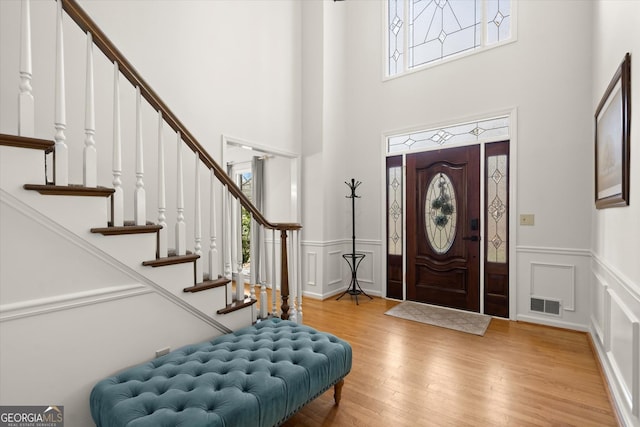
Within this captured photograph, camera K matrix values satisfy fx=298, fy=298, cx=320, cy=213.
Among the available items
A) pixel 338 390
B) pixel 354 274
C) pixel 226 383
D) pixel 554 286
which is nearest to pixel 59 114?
pixel 226 383

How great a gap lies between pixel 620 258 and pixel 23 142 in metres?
3.52

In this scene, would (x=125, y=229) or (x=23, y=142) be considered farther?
(x=125, y=229)

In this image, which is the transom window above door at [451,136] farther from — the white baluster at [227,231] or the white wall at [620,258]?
the white baluster at [227,231]

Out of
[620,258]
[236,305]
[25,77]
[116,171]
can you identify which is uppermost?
[25,77]

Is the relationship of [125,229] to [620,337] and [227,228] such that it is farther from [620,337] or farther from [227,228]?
[620,337]

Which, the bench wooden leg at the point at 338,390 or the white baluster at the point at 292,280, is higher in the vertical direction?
the white baluster at the point at 292,280

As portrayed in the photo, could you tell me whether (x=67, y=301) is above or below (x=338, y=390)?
above

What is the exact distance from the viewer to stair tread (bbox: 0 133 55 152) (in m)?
1.33

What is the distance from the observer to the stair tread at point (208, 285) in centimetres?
207

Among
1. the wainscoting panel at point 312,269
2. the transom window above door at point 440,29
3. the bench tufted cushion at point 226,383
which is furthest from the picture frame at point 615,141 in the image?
the wainscoting panel at point 312,269

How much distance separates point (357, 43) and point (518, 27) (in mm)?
2312

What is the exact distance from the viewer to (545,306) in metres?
3.48

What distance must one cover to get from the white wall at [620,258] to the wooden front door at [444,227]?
48.8 inches

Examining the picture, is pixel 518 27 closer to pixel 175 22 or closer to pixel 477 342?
pixel 477 342
